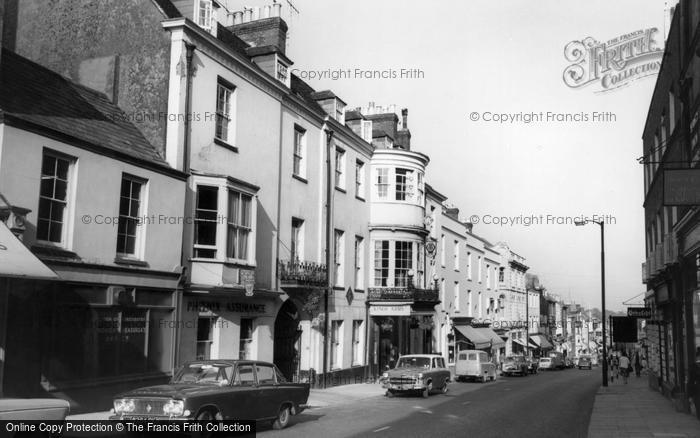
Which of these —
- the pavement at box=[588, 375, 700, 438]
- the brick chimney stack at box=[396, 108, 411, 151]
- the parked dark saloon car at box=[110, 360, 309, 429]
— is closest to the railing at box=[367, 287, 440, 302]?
the pavement at box=[588, 375, 700, 438]

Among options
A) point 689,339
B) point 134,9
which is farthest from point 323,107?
point 689,339

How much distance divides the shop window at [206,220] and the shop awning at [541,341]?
62798mm

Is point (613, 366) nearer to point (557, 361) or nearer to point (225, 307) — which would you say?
point (557, 361)

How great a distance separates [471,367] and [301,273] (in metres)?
14.8

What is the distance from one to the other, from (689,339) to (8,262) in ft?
54.3

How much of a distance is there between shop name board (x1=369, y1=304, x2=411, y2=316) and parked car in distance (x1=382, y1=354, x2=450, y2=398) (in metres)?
5.11

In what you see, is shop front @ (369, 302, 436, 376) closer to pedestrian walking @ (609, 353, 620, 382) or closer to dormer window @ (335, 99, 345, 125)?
dormer window @ (335, 99, 345, 125)

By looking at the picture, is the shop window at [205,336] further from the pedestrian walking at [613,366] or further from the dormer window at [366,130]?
the pedestrian walking at [613,366]

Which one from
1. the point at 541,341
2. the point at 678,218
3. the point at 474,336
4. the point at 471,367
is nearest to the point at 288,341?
the point at 471,367

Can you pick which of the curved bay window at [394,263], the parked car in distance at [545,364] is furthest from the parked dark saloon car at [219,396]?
the parked car in distance at [545,364]

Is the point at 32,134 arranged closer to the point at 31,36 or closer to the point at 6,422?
the point at 6,422

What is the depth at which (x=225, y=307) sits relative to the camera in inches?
752

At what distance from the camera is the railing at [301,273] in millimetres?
22609

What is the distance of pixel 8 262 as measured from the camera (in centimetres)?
1107
